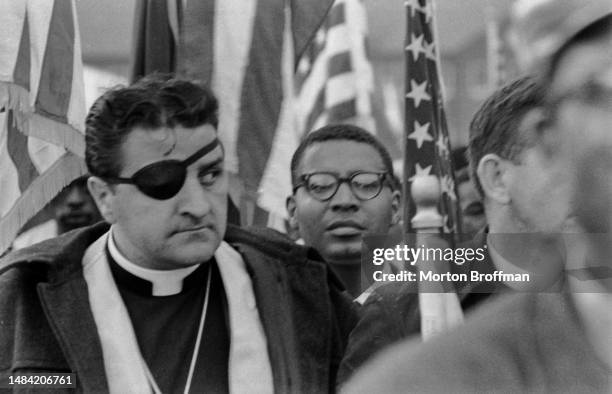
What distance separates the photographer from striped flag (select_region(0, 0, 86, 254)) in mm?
3463

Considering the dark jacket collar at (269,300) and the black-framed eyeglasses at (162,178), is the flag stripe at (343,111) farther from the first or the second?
the black-framed eyeglasses at (162,178)

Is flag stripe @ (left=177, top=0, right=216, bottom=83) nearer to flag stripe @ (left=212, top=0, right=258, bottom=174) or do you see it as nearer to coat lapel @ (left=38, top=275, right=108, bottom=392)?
flag stripe @ (left=212, top=0, right=258, bottom=174)

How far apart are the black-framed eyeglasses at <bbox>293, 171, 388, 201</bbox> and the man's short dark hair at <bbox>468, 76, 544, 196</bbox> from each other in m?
0.51

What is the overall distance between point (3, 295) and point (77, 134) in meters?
1.08

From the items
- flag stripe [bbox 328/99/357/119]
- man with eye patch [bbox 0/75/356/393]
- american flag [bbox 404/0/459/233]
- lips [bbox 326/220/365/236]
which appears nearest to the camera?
man with eye patch [bbox 0/75/356/393]

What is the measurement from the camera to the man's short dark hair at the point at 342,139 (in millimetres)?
3211

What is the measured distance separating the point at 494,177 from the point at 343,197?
2.18 ft

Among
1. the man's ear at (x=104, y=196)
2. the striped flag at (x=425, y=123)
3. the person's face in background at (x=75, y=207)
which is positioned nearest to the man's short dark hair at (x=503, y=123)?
the striped flag at (x=425, y=123)

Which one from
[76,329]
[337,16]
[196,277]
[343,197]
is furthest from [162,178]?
[337,16]

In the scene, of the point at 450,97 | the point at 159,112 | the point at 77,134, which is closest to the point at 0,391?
the point at 159,112

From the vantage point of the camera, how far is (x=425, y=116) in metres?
3.36

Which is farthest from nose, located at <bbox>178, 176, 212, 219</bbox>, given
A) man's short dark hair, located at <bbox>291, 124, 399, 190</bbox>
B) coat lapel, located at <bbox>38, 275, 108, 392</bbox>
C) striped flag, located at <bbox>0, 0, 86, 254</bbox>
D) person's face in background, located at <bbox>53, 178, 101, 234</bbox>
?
person's face in background, located at <bbox>53, 178, 101, 234</bbox>

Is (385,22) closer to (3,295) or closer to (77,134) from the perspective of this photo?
(77,134)

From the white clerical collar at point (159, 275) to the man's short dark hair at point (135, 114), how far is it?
8.9 inches
